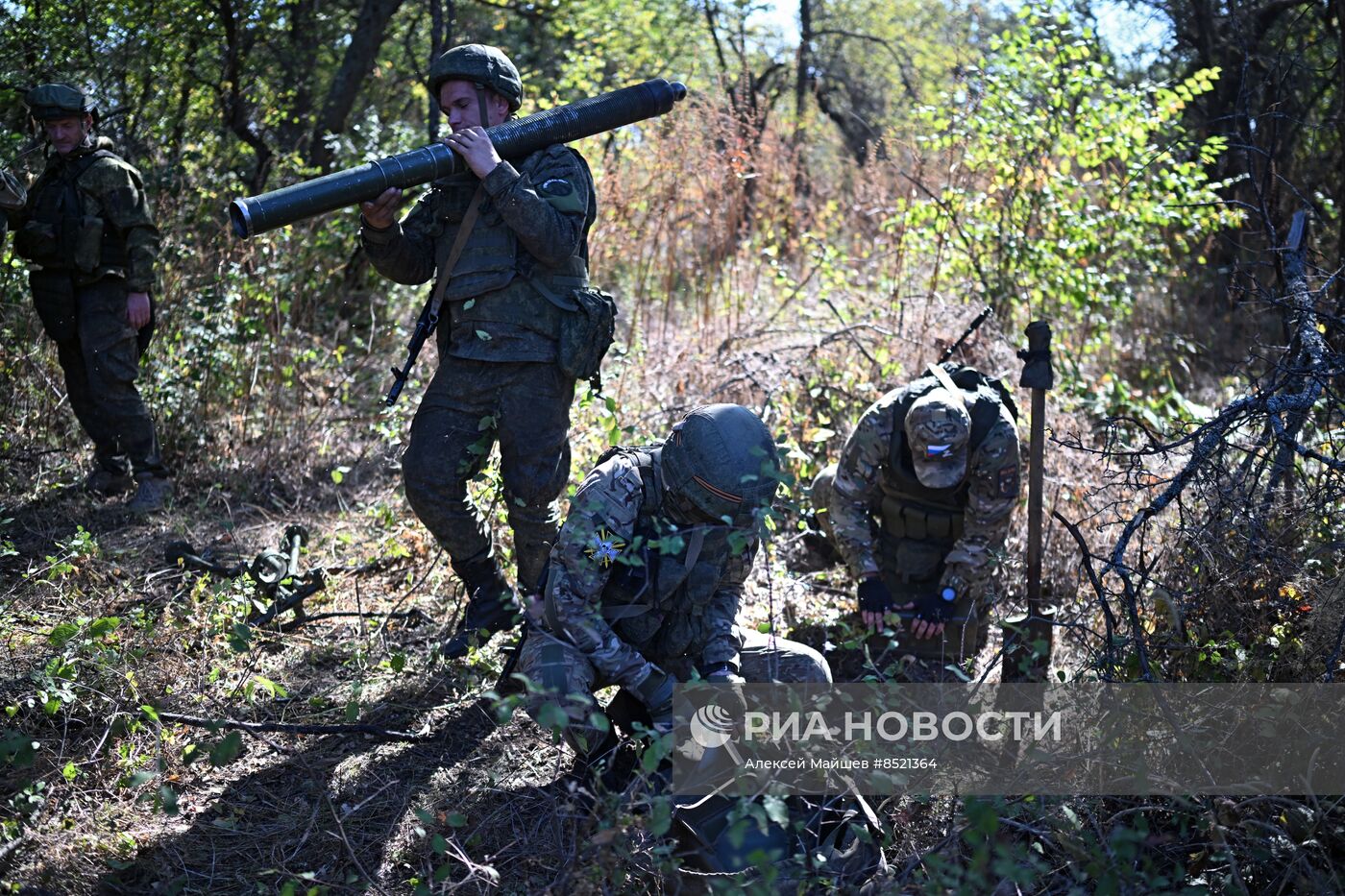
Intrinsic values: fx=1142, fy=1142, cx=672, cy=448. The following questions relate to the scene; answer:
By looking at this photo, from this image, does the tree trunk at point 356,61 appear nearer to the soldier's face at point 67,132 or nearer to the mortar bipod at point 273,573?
the soldier's face at point 67,132

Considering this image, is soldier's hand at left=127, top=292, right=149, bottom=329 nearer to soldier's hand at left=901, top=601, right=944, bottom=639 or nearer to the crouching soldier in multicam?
the crouching soldier in multicam

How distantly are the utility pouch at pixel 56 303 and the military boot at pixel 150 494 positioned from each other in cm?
74

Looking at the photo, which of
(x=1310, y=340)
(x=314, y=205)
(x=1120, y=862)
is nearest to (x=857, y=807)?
(x=1120, y=862)

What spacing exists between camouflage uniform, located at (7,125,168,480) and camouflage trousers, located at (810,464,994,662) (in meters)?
3.28

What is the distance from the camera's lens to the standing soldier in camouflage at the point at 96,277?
5.08 meters

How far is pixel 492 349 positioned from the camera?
395 centimetres

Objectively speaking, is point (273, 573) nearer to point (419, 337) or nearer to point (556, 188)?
point (419, 337)

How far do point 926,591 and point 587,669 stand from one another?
2.02 m

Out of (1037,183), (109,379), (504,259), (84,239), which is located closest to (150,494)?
(109,379)

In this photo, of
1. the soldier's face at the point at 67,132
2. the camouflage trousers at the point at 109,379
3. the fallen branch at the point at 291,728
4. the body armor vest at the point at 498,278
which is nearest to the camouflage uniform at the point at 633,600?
the fallen branch at the point at 291,728

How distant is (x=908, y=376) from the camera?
6344mm

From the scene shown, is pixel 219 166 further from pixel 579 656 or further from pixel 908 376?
pixel 579 656

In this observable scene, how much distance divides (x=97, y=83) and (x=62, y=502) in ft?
8.67

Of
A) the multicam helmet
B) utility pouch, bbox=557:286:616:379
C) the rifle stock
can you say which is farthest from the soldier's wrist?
the multicam helmet
